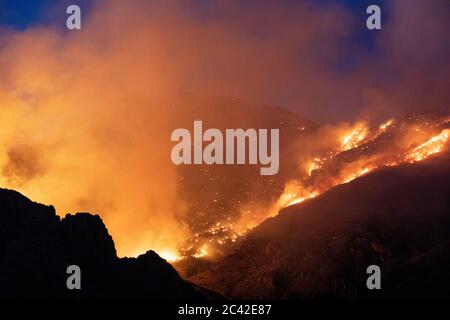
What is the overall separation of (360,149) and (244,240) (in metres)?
67.2

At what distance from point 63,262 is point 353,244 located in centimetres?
6396

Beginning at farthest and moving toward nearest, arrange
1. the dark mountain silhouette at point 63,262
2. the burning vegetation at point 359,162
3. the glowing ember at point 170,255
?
the burning vegetation at point 359,162 → the glowing ember at point 170,255 → the dark mountain silhouette at point 63,262

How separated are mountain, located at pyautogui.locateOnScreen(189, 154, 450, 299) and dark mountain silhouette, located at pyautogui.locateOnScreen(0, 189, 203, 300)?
3548 cm

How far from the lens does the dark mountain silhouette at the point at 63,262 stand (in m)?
55.1

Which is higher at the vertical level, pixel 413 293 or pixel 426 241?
pixel 426 241

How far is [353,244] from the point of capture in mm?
103375

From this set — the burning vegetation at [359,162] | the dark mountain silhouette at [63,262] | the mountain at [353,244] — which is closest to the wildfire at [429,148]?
the burning vegetation at [359,162]

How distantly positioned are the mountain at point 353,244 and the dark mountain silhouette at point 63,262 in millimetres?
35480

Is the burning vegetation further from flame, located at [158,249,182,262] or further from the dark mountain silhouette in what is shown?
the dark mountain silhouette

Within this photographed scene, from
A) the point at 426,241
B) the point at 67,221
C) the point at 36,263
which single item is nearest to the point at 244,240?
the point at 426,241

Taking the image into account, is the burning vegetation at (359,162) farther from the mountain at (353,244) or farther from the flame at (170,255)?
the mountain at (353,244)

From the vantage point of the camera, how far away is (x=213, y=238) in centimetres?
14200

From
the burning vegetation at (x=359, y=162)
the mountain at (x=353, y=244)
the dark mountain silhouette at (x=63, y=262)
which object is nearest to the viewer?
the dark mountain silhouette at (x=63, y=262)
